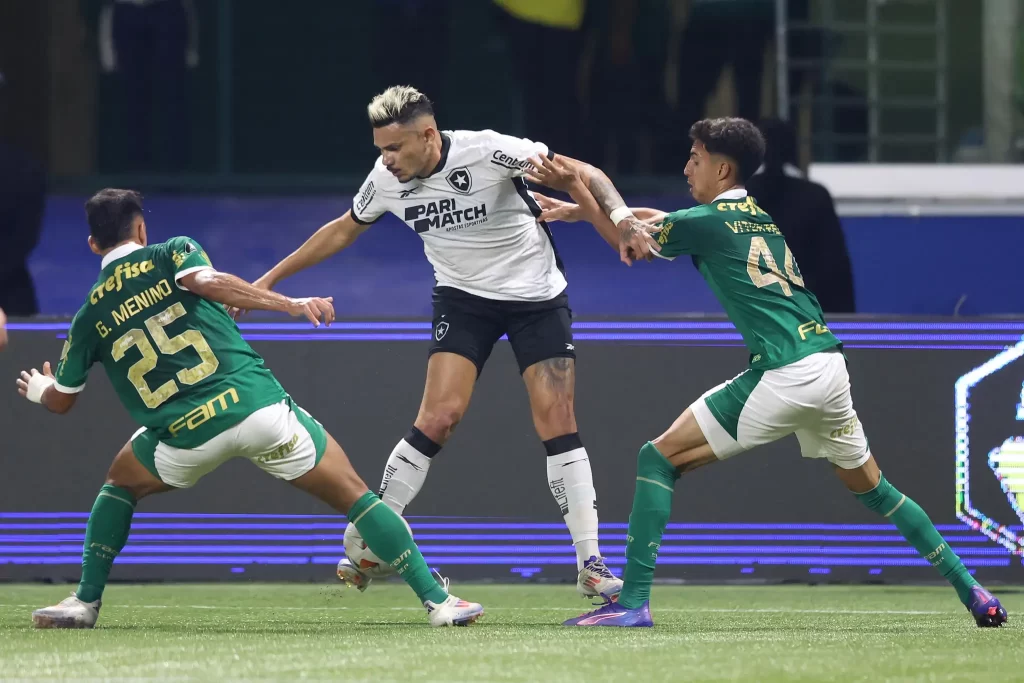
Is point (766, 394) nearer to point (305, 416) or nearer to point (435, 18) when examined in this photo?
point (305, 416)

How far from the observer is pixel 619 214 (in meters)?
6.32

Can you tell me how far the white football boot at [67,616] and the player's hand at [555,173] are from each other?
93.8 inches

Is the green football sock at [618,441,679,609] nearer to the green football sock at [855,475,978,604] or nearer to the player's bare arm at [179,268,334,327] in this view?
the green football sock at [855,475,978,604]

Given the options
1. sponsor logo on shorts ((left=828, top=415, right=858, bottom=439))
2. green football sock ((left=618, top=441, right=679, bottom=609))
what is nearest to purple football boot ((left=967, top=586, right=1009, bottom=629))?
sponsor logo on shorts ((left=828, top=415, right=858, bottom=439))

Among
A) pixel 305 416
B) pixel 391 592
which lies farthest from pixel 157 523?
pixel 305 416

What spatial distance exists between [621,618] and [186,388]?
1.78m

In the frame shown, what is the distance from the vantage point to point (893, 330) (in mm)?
8438

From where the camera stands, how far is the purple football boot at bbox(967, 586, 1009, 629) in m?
6.07

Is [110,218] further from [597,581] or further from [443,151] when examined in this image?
[597,581]

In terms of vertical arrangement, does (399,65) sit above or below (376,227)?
above

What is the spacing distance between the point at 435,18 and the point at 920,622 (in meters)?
5.68

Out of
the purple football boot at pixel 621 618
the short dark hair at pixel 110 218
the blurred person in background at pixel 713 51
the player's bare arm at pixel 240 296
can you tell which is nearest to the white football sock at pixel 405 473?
the purple football boot at pixel 621 618

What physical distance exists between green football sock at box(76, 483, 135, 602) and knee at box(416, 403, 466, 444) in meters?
1.24

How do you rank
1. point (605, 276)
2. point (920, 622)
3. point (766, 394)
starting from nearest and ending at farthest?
point (766, 394) → point (920, 622) → point (605, 276)
